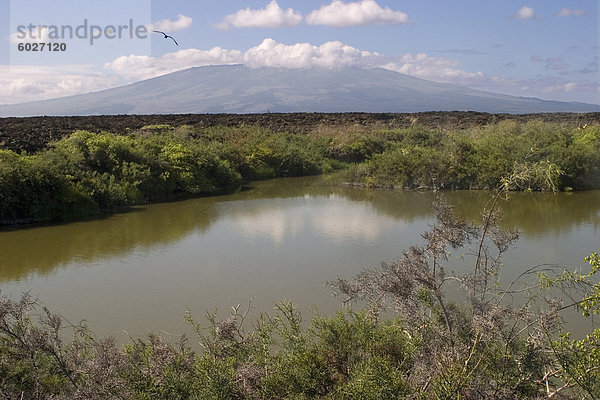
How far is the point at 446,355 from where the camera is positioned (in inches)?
192

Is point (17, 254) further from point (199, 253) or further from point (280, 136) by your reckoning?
point (280, 136)

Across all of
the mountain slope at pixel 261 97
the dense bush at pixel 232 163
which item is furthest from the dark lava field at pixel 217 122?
the mountain slope at pixel 261 97

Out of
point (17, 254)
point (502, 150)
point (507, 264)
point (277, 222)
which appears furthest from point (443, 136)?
point (17, 254)

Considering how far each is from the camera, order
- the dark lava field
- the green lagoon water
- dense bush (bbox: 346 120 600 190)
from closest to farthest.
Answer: the green lagoon water
dense bush (bbox: 346 120 600 190)
the dark lava field

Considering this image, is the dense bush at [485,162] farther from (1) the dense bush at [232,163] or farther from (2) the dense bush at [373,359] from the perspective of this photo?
(2) the dense bush at [373,359]

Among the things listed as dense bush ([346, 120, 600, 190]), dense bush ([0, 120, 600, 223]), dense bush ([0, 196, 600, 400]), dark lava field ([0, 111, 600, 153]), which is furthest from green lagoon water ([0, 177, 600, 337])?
dark lava field ([0, 111, 600, 153])

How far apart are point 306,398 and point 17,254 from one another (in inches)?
418

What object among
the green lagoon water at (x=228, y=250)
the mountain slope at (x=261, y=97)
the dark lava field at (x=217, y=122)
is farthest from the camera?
the mountain slope at (x=261, y=97)

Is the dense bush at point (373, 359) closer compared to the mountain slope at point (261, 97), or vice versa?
the dense bush at point (373, 359)

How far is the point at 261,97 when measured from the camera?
130 m

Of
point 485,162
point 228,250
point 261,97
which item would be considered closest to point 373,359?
point 228,250

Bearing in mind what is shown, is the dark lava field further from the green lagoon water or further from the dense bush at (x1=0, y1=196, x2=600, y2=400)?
the dense bush at (x1=0, y1=196, x2=600, y2=400)

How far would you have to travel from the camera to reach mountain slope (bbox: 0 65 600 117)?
11362cm

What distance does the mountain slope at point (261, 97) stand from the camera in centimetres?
11362
